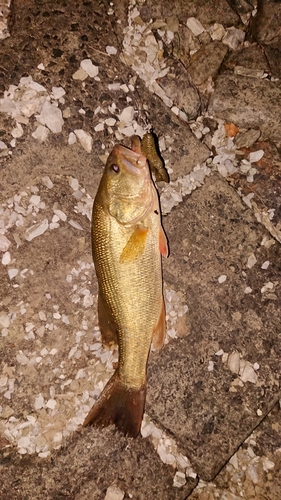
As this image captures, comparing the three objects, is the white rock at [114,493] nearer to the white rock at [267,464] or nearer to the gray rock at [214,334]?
the gray rock at [214,334]

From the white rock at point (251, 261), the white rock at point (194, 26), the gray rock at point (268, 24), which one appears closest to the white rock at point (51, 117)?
the white rock at point (194, 26)

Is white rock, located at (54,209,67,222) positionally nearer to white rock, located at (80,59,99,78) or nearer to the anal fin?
the anal fin

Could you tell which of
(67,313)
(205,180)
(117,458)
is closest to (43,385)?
(67,313)

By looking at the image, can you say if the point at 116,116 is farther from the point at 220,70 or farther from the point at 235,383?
the point at 235,383

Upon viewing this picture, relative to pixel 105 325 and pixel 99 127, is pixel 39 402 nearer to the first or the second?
pixel 105 325

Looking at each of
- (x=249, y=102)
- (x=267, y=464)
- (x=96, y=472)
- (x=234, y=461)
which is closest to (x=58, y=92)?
(x=249, y=102)

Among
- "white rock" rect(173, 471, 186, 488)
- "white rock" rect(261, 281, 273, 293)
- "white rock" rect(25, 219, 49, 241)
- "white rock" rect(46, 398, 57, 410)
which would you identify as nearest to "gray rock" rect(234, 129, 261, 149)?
"white rock" rect(261, 281, 273, 293)
